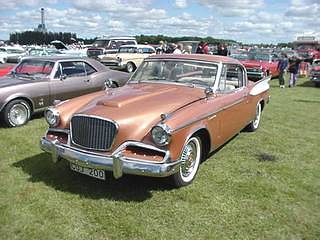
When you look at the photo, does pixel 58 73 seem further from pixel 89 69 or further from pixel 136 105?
pixel 136 105

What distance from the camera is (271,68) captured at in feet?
66.3

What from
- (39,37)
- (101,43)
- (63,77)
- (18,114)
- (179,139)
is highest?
(39,37)

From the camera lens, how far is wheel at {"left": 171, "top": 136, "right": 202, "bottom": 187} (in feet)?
15.7

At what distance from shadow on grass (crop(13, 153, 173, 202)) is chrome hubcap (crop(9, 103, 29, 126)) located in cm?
272

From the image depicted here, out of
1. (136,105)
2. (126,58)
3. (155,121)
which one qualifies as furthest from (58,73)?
(126,58)

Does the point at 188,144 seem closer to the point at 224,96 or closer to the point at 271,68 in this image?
the point at 224,96

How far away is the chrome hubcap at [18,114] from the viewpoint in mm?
8078

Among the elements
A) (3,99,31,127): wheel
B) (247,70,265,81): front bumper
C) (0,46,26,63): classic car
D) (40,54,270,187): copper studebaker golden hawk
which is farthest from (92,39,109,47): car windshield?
(40,54,270,187): copper studebaker golden hawk

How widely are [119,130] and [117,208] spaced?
90 cm

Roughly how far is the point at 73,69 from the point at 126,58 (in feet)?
37.1

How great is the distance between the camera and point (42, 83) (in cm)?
852

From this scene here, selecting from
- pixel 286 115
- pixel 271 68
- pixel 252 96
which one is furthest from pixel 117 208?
pixel 271 68

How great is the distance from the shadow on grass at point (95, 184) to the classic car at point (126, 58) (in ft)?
47.7

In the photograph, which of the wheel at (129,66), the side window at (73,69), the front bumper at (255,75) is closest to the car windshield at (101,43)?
the wheel at (129,66)
